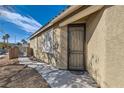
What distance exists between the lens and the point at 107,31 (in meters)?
5.89

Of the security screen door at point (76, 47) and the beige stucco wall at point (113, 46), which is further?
the security screen door at point (76, 47)

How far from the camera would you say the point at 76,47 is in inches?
405

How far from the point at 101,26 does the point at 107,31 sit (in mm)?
649

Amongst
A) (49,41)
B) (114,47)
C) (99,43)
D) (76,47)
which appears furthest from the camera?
(49,41)

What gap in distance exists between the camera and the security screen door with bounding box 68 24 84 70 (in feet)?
33.5

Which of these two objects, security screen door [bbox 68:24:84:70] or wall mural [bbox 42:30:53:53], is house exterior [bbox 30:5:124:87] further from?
wall mural [bbox 42:30:53:53]

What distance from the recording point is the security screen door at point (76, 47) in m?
10.2

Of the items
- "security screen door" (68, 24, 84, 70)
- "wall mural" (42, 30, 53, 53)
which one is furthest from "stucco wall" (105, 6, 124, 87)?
"wall mural" (42, 30, 53, 53)

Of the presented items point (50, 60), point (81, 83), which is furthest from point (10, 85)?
Result: point (50, 60)

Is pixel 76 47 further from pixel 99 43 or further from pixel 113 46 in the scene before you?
pixel 113 46

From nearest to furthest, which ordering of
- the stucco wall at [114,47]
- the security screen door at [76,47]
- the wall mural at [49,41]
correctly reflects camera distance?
the stucco wall at [114,47]
the security screen door at [76,47]
the wall mural at [49,41]

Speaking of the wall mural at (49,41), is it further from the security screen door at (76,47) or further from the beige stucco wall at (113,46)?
the beige stucco wall at (113,46)

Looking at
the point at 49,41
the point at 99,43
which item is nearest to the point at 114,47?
the point at 99,43

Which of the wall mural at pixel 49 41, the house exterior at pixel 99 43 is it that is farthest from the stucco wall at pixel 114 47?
the wall mural at pixel 49 41
